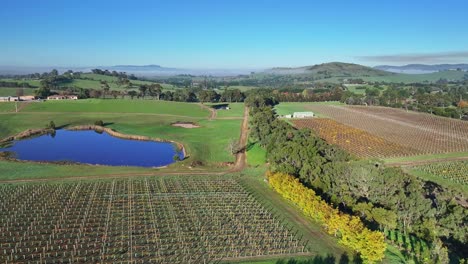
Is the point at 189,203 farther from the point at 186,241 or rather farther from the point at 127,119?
the point at 127,119

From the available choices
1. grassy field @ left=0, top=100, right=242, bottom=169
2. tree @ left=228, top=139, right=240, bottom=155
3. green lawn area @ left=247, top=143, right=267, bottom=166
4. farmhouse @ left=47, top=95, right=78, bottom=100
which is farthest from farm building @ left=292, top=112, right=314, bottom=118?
farmhouse @ left=47, top=95, right=78, bottom=100

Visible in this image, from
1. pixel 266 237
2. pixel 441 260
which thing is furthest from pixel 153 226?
pixel 441 260

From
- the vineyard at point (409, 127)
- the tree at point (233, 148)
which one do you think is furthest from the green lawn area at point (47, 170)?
the vineyard at point (409, 127)

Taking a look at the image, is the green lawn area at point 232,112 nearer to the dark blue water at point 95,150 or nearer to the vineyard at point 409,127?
the vineyard at point 409,127

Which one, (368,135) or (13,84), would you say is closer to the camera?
(368,135)

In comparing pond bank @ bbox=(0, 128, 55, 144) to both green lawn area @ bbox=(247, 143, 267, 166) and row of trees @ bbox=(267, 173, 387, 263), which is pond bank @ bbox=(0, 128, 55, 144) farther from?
row of trees @ bbox=(267, 173, 387, 263)

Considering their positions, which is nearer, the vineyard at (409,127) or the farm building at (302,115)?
the vineyard at (409,127)

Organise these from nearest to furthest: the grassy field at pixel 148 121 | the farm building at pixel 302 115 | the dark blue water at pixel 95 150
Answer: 1. the dark blue water at pixel 95 150
2. the grassy field at pixel 148 121
3. the farm building at pixel 302 115
